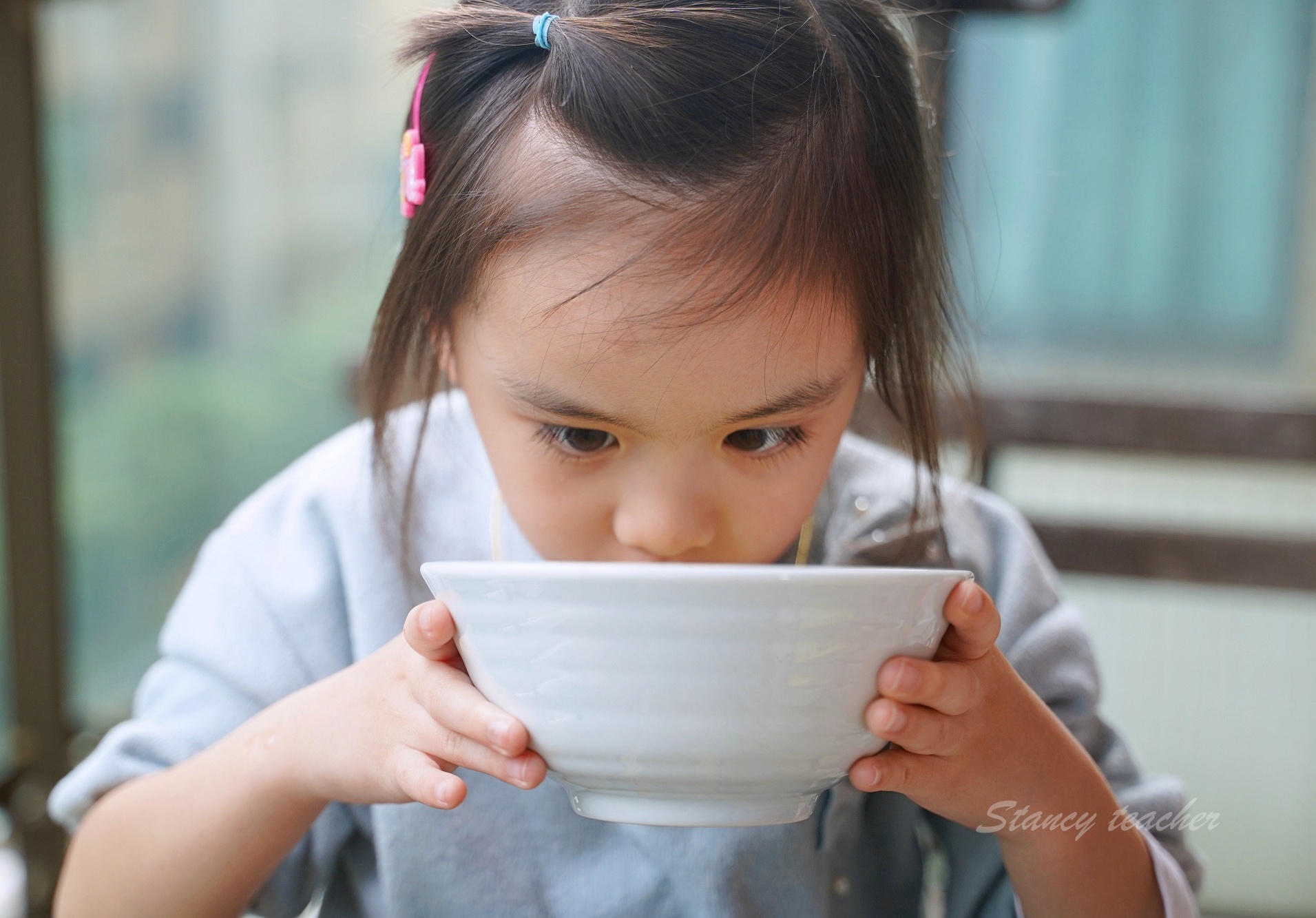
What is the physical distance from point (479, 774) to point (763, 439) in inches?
14.1

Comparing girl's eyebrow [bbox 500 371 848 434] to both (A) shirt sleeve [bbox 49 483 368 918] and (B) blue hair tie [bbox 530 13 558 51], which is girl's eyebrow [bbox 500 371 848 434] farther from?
(A) shirt sleeve [bbox 49 483 368 918]

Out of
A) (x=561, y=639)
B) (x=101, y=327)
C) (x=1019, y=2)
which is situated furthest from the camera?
(x=101, y=327)

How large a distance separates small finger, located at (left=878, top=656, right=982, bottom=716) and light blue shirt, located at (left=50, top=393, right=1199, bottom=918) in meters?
0.29

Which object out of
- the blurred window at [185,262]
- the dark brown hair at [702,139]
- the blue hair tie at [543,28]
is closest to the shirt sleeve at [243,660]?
the dark brown hair at [702,139]

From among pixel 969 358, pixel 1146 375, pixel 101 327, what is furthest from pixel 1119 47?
pixel 101 327

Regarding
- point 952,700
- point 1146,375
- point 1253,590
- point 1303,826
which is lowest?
point 1303,826

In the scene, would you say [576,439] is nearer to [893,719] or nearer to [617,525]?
[617,525]

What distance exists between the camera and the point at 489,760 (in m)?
0.56

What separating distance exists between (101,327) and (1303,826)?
2.07 metres

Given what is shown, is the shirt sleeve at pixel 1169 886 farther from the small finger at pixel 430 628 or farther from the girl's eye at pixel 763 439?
the small finger at pixel 430 628

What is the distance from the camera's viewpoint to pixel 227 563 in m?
0.91

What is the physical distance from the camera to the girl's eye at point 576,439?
2.29 ft

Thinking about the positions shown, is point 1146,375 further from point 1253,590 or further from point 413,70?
point 413,70

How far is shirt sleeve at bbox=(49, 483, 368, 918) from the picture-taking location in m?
0.81
